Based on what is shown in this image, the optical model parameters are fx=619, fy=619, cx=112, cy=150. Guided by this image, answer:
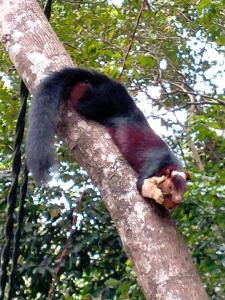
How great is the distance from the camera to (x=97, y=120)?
62.5 inches

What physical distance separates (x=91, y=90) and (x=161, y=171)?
408 mm

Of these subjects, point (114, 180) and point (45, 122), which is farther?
point (45, 122)

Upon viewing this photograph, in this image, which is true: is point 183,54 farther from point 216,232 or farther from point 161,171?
point 161,171

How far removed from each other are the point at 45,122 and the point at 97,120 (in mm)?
134

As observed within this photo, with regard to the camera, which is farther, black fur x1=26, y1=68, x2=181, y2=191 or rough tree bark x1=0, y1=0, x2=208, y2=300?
black fur x1=26, y1=68, x2=181, y2=191

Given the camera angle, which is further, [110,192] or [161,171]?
[161,171]

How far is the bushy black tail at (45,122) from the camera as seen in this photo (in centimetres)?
148

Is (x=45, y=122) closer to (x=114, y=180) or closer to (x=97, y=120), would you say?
(x=97, y=120)

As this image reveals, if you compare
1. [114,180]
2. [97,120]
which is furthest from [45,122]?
[114,180]

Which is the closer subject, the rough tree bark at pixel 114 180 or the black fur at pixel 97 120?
the rough tree bark at pixel 114 180

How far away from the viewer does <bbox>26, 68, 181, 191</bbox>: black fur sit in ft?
5.04

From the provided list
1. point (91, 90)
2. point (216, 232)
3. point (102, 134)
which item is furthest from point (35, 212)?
point (102, 134)

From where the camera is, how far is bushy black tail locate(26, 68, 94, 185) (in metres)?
1.48

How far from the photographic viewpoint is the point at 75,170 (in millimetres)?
2965
